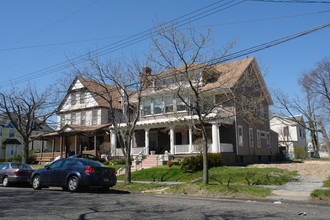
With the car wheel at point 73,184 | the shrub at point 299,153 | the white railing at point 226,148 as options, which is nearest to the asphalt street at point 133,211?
the car wheel at point 73,184

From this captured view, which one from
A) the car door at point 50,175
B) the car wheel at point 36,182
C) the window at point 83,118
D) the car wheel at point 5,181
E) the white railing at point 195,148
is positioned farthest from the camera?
the window at point 83,118

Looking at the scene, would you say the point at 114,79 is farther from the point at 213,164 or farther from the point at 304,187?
the point at 304,187

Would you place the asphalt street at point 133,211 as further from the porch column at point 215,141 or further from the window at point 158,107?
the window at point 158,107

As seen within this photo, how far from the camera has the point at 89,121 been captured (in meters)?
36.5

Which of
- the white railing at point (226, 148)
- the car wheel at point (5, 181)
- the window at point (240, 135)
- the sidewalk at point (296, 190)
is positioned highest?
the window at point (240, 135)

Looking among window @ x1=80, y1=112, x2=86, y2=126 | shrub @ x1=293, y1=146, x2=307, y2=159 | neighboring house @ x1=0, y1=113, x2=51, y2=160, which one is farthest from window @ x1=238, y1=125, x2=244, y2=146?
neighboring house @ x1=0, y1=113, x2=51, y2=160

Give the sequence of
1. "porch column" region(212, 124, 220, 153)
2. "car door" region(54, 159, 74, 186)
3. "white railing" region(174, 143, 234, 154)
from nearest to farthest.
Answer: "car door" region(54, 159, 74, 186)
"porch column" region(212, 124, 220, 153)
"white railing" region(174, 143, 234, 154)

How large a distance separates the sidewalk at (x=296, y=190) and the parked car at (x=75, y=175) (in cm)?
673

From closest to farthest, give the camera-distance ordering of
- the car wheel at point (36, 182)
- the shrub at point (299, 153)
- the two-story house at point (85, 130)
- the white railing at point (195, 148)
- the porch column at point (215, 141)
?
the car wheel at point (36, 182)
the porch column at point (215, 141)
the white railing at point (195, 148)
the two-story house at point (85, 130)
the shrub at point (299, 153)

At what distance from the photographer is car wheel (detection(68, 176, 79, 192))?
517 inches

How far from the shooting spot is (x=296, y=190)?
13.2 meters

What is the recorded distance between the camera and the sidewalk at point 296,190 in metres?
11.7

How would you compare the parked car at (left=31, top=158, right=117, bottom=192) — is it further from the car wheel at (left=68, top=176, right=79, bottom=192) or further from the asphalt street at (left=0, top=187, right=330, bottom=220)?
the asphalt street at (left=0, top=187, right=330, bottom=220)

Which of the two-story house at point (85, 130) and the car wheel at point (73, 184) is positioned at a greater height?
the two-story house at point (85, 130)
